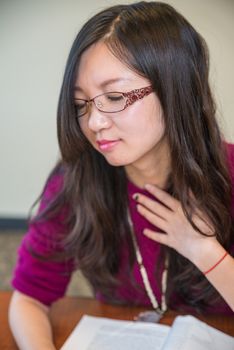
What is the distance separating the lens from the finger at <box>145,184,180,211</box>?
1.01 meters

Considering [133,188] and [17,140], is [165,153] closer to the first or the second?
[133,188]

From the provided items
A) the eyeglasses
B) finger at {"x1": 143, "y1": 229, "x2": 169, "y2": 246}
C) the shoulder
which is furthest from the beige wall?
the eyeglasses

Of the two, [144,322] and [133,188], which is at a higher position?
[133,188]

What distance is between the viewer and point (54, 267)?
44.8 inches

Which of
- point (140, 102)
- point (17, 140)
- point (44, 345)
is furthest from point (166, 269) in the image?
point (17, 140)

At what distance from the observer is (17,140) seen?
2.79 metres

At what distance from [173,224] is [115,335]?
0.27 metres

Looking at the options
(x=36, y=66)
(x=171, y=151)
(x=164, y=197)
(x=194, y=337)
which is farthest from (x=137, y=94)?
(x=36, y=66)

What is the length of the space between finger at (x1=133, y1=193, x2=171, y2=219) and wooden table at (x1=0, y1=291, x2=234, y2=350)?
0.79ft

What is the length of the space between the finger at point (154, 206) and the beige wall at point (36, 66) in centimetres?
128

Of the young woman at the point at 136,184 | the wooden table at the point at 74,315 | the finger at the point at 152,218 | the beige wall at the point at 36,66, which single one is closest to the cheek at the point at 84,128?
the young woman at the point at 136,184

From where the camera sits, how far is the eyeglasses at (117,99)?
86cm

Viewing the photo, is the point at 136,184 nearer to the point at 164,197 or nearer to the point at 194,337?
the point at 164,197

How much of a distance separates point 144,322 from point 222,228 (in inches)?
10.9
